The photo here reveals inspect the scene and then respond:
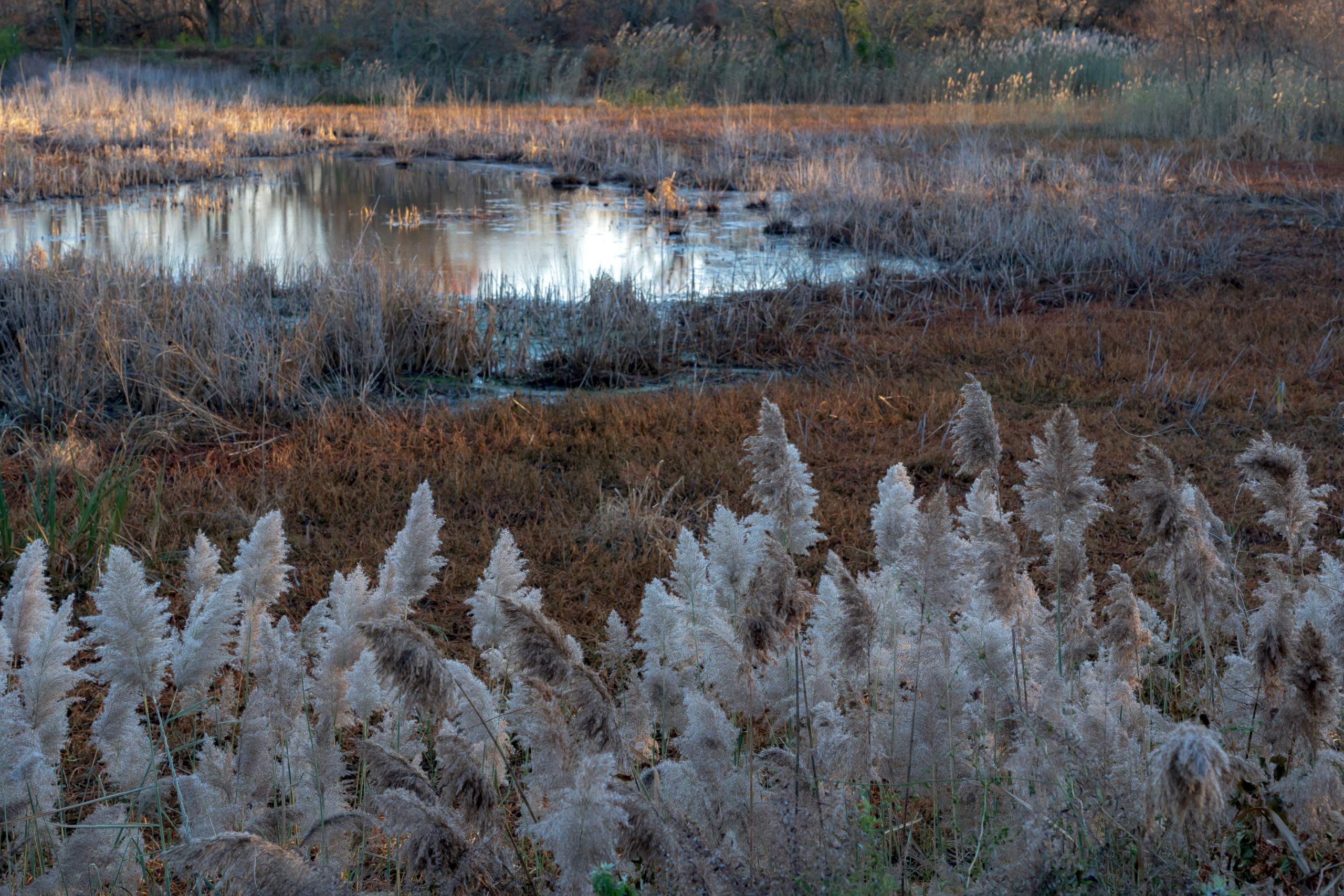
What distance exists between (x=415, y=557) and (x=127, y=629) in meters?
0.49

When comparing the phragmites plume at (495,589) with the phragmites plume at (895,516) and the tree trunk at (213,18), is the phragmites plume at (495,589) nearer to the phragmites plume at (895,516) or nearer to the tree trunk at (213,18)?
the phragmites plume at (895,516)

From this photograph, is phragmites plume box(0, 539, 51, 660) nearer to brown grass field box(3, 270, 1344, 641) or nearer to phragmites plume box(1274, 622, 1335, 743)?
brown grass field box(3, 270, 1344, 641)

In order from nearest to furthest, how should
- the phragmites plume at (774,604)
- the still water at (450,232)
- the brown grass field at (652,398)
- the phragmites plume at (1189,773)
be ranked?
1. the phragmites plume at (1189,773)
2. the phragmites plume at (774,604)
3. the brown grass field at (652,398)
4. the still water at (450,232)

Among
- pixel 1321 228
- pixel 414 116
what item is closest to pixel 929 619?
pixel 1321 228

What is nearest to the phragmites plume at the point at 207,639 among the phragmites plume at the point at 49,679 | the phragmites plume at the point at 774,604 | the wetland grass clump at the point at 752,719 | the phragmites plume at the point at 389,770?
the wetland grass clump at the point at 752,719

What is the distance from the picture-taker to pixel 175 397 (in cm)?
520

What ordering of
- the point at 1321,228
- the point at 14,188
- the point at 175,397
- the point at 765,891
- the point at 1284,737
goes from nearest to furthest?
1. the point at 765,891
2. the point at 1284,737
3. the point at 175,397
4. the point at 1321,228
5. the point at 14,188

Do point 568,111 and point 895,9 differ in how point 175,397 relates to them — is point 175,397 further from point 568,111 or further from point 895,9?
point 895,9

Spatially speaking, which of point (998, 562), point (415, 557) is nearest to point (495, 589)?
point (415, 557)

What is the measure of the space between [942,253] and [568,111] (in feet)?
47.6

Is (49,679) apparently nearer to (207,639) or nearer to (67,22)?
(207,639)

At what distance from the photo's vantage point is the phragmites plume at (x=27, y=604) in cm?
190

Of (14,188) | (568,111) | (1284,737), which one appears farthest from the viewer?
(568,111)

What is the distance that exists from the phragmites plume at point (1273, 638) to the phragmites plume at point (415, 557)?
1.45 metres
